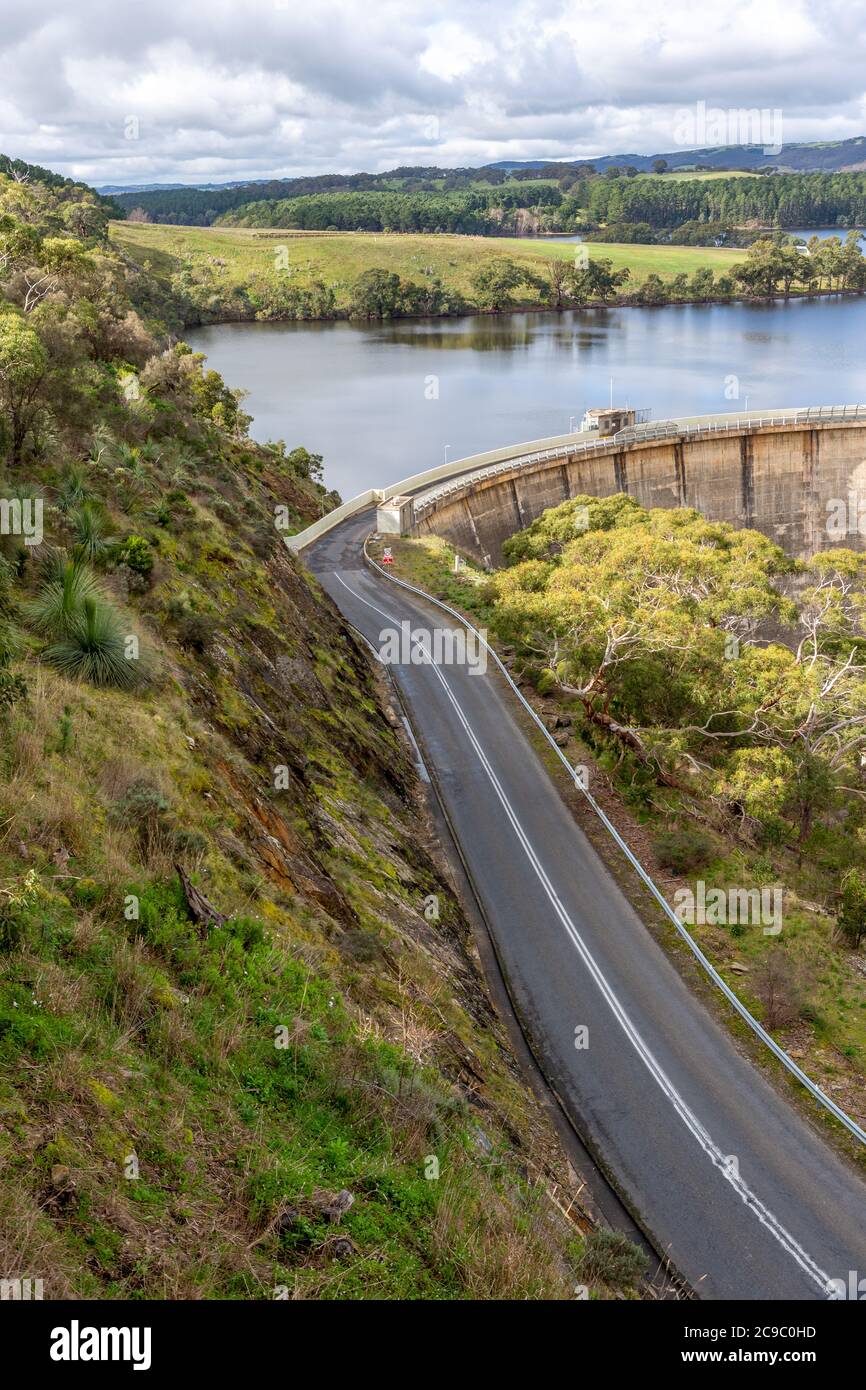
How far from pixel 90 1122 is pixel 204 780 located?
22.5ft

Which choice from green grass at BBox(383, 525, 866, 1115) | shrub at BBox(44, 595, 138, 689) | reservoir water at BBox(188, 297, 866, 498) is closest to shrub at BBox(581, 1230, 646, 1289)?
green grass at BBox(383, 525, 866, 1115)

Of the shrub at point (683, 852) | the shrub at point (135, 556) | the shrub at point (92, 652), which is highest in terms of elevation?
the shrub at point (135, 556)

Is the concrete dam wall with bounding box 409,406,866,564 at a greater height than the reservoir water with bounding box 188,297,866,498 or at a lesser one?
lesser

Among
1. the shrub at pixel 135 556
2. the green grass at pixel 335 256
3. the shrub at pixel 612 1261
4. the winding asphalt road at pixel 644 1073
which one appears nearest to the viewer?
the shrub at pixel 612 1261

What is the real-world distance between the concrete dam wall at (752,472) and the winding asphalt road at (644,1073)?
141 feet

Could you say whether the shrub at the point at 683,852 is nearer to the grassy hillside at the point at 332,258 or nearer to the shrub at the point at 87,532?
the shrub at the point at 87,532

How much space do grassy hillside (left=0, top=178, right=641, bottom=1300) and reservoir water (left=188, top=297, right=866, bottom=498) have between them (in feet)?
197

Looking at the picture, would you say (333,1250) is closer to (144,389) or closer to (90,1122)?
(90,1122)

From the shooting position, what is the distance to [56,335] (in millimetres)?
24094

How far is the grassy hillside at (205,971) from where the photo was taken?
25.1 ft

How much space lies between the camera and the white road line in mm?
15789

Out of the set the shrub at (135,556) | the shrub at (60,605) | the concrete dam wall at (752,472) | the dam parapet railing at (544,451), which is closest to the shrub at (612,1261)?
the shrub at (60,605)

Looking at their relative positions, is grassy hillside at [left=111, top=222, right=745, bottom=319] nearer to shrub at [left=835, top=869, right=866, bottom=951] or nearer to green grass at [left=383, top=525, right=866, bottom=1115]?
green grass at [left=383, top=525, right=866, bottom=1115]
